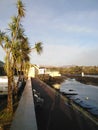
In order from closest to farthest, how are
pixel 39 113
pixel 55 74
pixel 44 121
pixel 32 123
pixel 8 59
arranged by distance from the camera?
pixel 32 123 → pixel 44 121 → pixel 8 59 → pixel 39 113 → pixel 55 74

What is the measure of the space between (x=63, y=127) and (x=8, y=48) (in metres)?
5.12

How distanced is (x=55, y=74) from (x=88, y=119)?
94488 mm

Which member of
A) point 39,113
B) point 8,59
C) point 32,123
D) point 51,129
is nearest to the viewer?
point 32,123

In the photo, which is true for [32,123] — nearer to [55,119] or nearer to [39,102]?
[55,119]

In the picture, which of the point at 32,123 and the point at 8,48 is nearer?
the point at 32,123

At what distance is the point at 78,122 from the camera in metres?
12.0

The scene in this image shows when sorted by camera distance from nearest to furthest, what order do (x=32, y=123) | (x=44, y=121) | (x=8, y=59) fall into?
1. (x=32, y=123)
2. (x=44, y=121)
3. (x=8, y=59)

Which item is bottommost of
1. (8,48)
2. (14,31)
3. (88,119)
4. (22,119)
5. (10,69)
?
(88,119)

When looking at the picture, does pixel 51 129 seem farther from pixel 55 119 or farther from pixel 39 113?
pixel 39 113

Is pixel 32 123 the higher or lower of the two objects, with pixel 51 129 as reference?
higher

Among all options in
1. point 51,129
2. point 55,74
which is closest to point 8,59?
point 51,129

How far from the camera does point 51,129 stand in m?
10.3

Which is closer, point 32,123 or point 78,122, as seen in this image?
point 32,123

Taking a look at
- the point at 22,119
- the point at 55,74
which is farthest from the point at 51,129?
the point at 55,74
